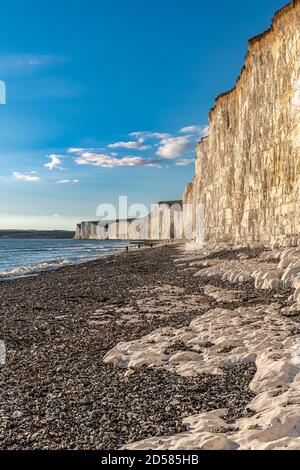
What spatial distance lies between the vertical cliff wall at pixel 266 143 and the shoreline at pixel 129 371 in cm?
1720

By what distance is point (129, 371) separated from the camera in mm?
8195

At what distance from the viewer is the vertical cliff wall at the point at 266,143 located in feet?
97.3

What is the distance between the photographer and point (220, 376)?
7551mm

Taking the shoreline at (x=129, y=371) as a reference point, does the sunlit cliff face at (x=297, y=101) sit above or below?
above

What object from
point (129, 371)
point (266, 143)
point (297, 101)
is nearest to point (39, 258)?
point (266, 143)

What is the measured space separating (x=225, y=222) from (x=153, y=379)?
1649 inches

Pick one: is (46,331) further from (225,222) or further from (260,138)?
(225,222)

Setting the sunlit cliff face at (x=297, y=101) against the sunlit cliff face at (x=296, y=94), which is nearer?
the sunlit cliff face at (x=297, y=101)

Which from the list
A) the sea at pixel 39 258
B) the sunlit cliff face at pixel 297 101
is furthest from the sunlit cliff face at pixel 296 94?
the sea at pixel 39 258

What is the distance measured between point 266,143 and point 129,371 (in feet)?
101

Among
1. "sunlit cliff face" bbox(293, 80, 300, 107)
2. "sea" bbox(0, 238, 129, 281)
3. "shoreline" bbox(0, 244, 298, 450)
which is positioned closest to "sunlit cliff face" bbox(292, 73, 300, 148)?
"sunlit cliff face" bbox(293, 80, 300, 107)

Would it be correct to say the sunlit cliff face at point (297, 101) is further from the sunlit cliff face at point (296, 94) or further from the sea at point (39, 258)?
the sea at point (39, 258)

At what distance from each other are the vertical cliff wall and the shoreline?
56.4ft
